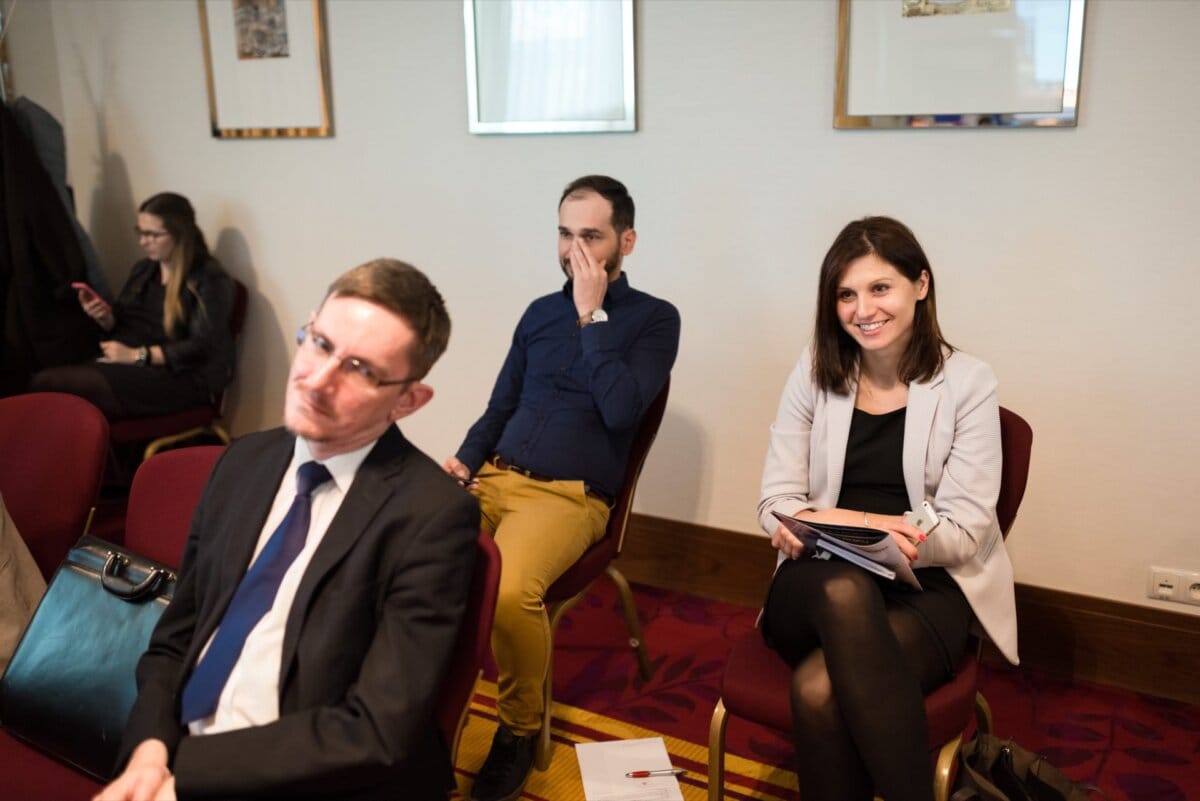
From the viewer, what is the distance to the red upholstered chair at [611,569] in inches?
96.2

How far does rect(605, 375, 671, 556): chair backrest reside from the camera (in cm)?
262

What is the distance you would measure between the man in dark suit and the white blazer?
0.96 metres

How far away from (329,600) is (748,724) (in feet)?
5.00

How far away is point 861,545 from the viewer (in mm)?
1936

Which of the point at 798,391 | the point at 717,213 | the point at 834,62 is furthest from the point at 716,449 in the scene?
the point at 834,62

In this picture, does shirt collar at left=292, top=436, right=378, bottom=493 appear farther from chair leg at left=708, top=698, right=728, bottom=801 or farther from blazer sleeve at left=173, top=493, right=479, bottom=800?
chair leg at left=708, top=698, right=728, bottom=801

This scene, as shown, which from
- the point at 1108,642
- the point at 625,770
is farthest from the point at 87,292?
the point at 1108,642

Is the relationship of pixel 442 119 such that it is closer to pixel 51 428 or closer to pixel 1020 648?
pixel 51 428

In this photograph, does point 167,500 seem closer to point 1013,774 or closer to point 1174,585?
point 1013,774

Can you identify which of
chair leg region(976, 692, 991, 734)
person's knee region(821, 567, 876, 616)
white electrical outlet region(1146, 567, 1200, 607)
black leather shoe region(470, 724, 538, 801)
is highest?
person's knee region(821, 567, 876, 616)

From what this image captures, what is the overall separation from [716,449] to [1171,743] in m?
1.44

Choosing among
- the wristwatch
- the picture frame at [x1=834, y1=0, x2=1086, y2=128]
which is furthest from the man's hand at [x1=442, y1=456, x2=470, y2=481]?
the picture frame at [x1=834, y1=0, x2=1086, y2=128]

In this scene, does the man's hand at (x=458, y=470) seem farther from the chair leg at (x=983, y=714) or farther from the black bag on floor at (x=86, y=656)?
the chair leg at (x=983, y=714)

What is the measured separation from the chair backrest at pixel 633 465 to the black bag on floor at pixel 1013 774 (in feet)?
3.21
